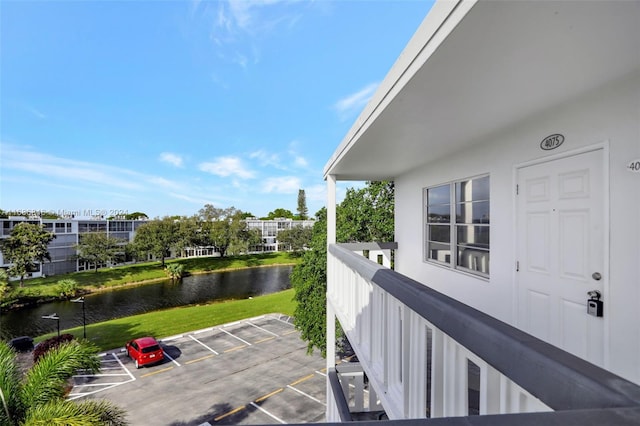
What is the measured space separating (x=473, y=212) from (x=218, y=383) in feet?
40.4

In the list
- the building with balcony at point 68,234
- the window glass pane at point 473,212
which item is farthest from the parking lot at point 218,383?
the building with balcony at point 68,234

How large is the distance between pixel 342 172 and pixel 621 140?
11.7ft

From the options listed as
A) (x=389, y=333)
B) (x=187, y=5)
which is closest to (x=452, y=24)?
(x=389, y=333)

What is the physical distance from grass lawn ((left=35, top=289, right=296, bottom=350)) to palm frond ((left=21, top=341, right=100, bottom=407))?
11780 mm

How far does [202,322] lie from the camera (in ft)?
62.0

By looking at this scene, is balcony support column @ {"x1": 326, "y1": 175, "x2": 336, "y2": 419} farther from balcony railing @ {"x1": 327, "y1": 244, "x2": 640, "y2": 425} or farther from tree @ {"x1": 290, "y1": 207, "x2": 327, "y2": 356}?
tree @ {"x1": 290, "y1": 207, "x2": 327, "y2": 356}

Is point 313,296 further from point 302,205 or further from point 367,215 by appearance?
point 302,205

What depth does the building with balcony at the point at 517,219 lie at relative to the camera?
0.96 metres

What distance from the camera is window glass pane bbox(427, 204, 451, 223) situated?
4406 millimetres

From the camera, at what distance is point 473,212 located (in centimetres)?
385

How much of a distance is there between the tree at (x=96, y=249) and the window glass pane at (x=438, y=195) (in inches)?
1484

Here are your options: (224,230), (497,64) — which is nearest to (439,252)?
(497,64)

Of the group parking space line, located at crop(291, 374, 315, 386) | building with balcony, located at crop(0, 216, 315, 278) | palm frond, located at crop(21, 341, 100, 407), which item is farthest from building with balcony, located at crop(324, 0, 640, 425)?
building with balcony, located at crop(0, 216, 315, 278)

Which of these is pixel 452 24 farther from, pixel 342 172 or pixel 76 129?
pixel 76 129
